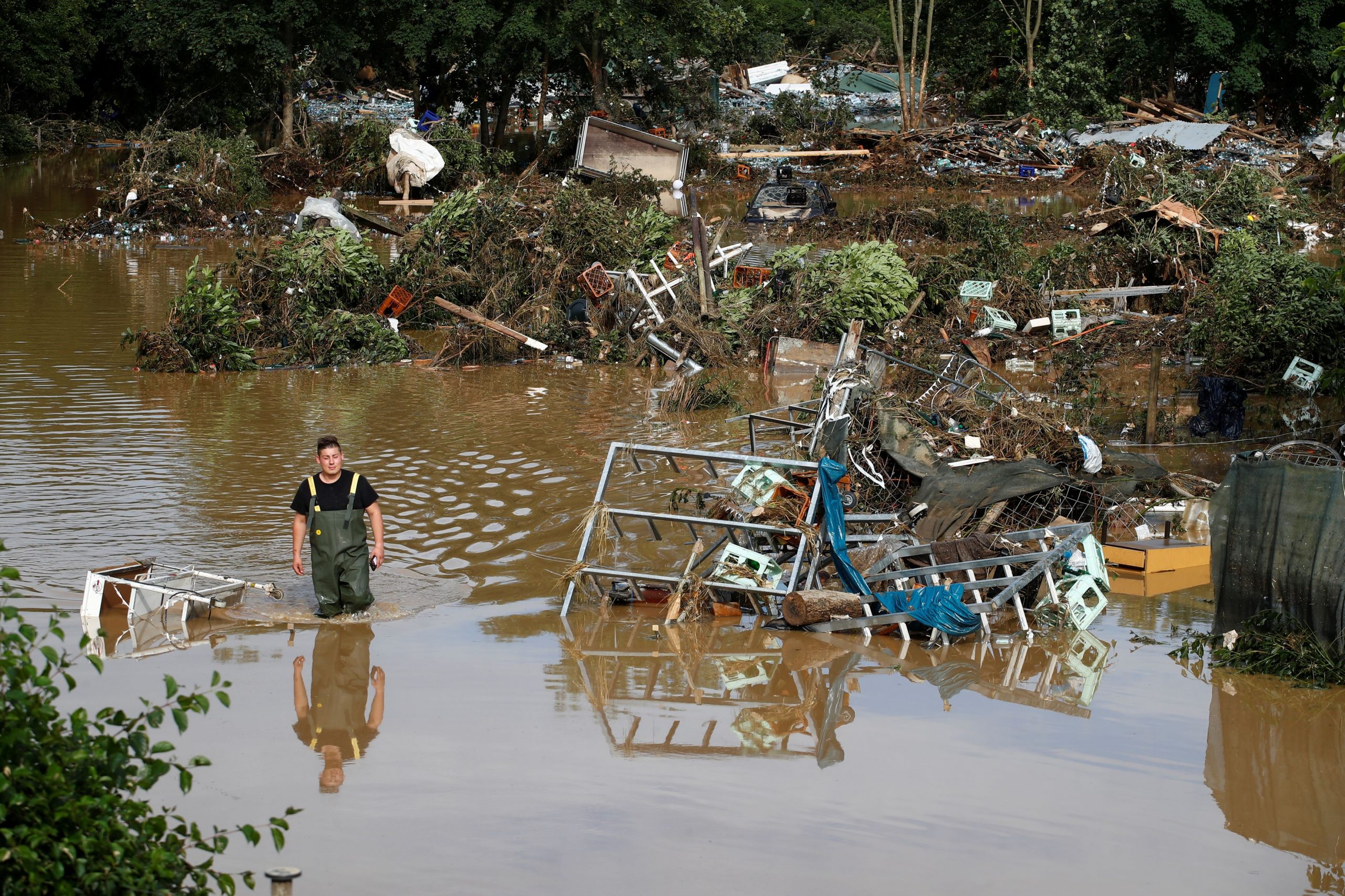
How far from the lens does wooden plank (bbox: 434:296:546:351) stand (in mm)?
16531

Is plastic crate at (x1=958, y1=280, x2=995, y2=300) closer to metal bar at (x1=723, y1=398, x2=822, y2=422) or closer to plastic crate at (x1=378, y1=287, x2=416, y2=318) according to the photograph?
metal bar at (x1=723, y1=398, x2=822, y2=422)

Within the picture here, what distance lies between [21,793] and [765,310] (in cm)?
1363

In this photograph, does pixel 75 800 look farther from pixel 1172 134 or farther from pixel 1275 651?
pixel 1172 134

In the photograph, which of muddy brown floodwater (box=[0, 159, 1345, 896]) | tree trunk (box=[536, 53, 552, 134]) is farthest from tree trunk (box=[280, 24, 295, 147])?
muddy brown floodwater (box=[0, 159, 1345, 896])

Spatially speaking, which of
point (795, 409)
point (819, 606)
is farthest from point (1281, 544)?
A: point (795, 409)

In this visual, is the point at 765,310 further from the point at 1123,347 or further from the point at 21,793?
the point at 21,793

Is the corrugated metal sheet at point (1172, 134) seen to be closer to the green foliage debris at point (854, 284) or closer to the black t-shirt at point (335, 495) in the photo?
the green foliage debris at point (854, 284)

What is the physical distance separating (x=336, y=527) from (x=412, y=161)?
22.5 m

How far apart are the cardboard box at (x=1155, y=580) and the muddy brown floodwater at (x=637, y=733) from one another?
5.7 inches

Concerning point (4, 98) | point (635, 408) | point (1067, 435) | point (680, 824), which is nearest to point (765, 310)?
point (635, 408)

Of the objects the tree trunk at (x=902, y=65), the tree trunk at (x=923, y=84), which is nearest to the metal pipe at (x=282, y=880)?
the tree trunk at (x=902, y=65)

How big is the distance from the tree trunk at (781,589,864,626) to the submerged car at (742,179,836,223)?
62.6 feet

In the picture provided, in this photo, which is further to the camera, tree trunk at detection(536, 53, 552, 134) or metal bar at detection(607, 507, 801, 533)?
tree trunk at detection(536, 53, 552, 134)

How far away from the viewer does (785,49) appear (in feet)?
144
